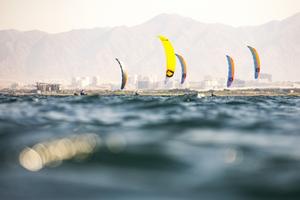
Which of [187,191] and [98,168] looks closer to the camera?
[187,191]

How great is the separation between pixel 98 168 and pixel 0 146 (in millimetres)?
3851

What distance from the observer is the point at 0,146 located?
1039 centimetres

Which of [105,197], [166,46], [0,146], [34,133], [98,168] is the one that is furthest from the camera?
[166,46]

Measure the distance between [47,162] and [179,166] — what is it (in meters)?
2.74

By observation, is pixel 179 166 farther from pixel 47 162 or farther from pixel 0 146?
pixel 0 146

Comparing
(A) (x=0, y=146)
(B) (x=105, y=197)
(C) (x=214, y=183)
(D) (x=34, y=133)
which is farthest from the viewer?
(D) (x=34, y=133)

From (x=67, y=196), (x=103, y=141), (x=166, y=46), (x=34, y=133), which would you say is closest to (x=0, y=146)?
(x=34, y=133)

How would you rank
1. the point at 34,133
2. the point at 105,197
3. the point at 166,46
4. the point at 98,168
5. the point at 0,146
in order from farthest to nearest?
the point at 166,46, the point at 34,133, the point at 0,146, the point at 98,168, the point at 105,197

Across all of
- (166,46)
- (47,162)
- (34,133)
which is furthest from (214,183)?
(166,46)

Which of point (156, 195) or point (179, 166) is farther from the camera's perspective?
point (179, 166)

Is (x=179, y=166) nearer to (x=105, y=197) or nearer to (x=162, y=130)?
(x=105, y=197)

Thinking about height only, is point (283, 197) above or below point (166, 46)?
below

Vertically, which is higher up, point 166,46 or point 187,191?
point 166,46

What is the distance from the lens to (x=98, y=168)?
25.8 ft
